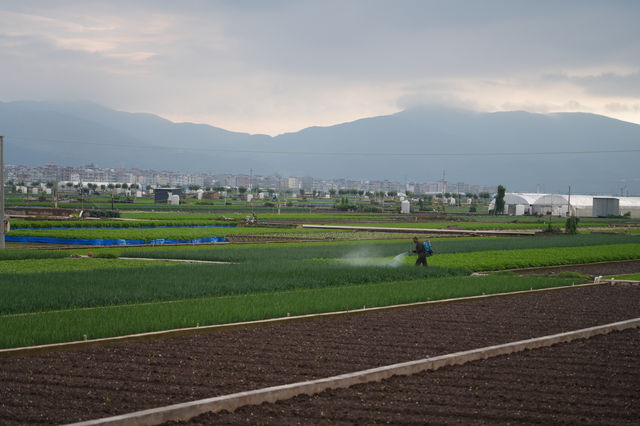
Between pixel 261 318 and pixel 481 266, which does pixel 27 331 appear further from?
pixel 481 266

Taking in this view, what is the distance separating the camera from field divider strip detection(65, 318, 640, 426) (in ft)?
27.3

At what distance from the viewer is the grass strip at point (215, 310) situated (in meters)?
12.8

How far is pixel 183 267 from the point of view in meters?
25.3

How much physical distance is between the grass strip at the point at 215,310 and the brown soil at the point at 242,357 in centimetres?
73

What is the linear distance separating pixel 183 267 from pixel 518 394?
1745cm

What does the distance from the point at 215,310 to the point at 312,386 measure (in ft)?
20.7

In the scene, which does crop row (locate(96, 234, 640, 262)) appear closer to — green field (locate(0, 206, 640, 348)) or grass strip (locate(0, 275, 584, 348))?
green field (locate(0, 206, 640, 348))

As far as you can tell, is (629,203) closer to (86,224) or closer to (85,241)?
Answer: (86,224)

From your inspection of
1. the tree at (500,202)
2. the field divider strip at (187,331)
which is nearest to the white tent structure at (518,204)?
the tree at (500,202)

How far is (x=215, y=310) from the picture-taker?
15.7 meters

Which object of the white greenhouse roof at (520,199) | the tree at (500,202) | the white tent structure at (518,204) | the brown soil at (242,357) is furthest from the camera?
the white greenhouse roof at (520,199)

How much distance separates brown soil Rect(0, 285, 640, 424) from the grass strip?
0.73 meters

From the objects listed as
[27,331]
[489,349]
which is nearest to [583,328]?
[489,349]

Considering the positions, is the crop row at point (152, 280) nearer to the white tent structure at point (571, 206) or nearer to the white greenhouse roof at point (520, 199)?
the white tent structure at point (571, 206)
